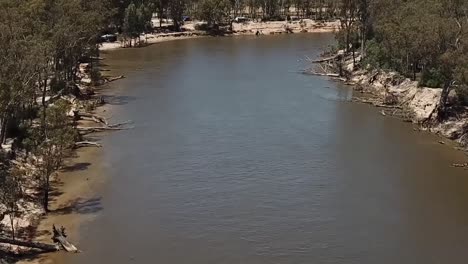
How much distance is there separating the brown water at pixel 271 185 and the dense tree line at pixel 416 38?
6.50 metres

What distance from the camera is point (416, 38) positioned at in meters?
61.6

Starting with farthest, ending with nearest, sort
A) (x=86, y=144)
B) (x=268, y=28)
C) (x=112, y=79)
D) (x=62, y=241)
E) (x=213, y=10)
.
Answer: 1. (x=268, y=28)
2. (x=213, y=10)
3. (x=112, y=79)
4. (x=86, y=144)
5. (x=62, y=241)

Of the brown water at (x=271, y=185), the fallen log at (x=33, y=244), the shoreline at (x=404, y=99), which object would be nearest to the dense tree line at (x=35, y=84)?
the fallen log at (x=33, y=244)

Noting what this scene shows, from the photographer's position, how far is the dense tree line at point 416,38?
55.2m

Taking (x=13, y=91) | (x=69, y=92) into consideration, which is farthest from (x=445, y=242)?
(x=69, y=92)

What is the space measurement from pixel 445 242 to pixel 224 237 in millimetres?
12010

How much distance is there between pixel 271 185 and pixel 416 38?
26.5 metres

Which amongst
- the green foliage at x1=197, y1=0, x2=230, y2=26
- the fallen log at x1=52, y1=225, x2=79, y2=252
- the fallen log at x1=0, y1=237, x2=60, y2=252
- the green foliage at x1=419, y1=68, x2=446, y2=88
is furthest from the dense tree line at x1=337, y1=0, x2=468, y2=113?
the green foliage at x1=197, y1=0, x2=230, y2=26

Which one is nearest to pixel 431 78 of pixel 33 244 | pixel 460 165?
pixel 460 165

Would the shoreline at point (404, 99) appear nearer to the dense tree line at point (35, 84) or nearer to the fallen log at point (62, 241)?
the fallen log at point (62, 241)

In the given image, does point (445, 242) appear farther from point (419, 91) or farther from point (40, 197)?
point (419, 91)

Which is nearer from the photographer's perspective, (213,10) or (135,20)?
(135,20)

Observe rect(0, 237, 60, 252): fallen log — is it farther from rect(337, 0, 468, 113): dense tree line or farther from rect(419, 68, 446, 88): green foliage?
rect(419, 68, 446, 88): green foliage

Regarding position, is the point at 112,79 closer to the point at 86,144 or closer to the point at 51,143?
the point at 86,144
